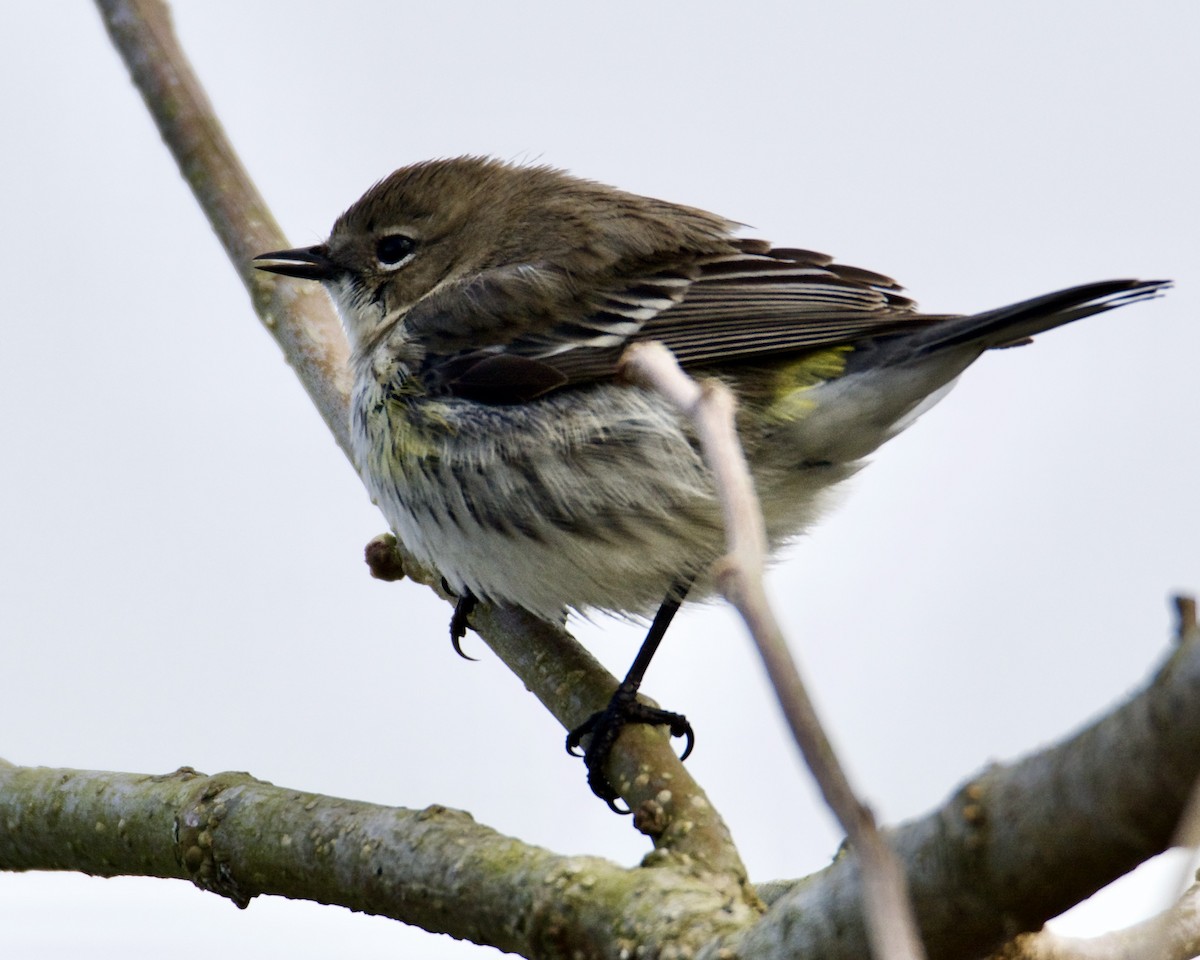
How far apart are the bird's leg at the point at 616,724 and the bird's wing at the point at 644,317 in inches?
45.7

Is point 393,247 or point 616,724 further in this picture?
point 393,247

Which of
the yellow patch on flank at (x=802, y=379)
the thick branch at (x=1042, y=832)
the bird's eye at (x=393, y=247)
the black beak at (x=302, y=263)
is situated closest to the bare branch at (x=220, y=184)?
the black beak at (x=302, y=263)

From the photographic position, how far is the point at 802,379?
5.08m

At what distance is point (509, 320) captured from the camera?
5539 mm

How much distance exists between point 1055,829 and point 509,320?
13.2 feet

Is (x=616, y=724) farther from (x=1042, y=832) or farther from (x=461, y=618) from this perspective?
(x=1042, y=832)

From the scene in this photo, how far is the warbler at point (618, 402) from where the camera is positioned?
500 centimetres

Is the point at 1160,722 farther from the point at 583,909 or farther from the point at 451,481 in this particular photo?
the point at 451,481

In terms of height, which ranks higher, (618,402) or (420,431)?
(420,431)

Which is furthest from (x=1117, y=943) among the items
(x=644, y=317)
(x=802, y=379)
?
(x=644, y=317)

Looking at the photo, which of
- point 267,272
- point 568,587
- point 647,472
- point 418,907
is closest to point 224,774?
point 418,907

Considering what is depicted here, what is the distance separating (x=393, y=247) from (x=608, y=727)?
2.92 m

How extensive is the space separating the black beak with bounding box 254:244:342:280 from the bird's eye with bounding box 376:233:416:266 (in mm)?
216

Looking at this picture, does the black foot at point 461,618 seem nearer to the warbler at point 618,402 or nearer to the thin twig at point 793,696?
the warbler at point 618,402
